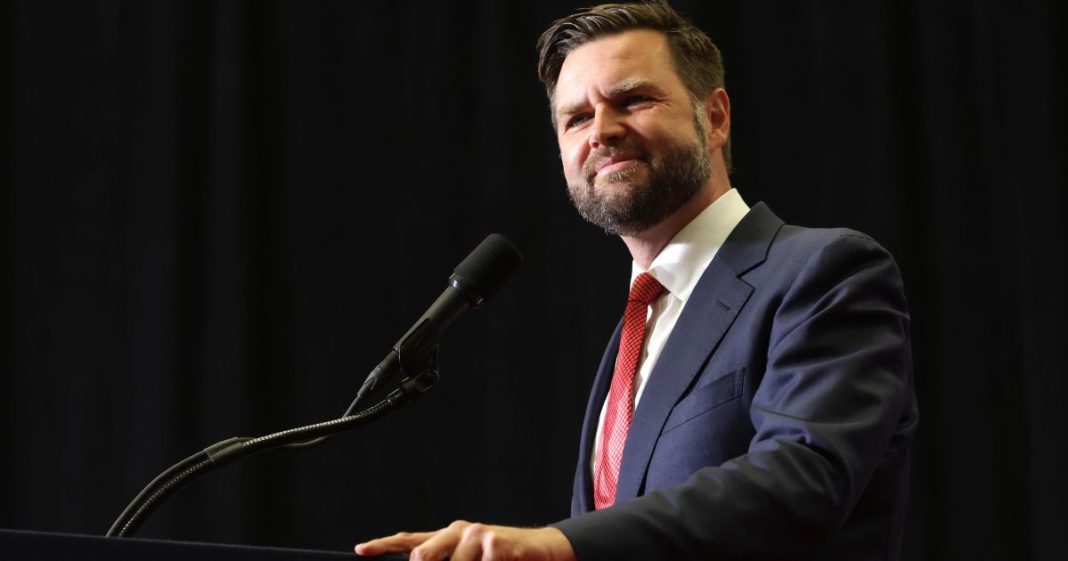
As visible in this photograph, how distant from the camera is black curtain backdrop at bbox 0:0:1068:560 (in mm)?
2887

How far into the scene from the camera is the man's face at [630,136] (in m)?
1.80

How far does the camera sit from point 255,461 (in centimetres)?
294

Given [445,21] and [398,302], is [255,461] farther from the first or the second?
[445,21]

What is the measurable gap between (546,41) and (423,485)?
4.38ft

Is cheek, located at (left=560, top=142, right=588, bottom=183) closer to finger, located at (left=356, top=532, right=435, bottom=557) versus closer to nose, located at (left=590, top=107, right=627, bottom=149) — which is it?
nose, located at (left=590, top=107, right=627, bottom=149)

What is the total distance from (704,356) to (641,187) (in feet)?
1.34

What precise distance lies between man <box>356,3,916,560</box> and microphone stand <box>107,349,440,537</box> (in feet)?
1.07

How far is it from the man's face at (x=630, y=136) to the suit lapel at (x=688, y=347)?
0.23m

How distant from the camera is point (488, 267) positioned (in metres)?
1.48

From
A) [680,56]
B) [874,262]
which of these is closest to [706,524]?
[874,262]

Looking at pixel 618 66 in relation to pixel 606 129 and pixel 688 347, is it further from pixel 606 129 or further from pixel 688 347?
pixel 688 347

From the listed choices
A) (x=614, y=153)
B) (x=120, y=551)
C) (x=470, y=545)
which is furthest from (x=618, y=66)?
(x=120, y=551)

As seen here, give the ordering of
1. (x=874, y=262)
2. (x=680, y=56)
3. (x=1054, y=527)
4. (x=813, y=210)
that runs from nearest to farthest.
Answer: (x=874, y=262)
(x=680, y=56)
(x=1054, y=527)
(x=813, y=210)

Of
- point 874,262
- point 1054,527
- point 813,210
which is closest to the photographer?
point 874,262
